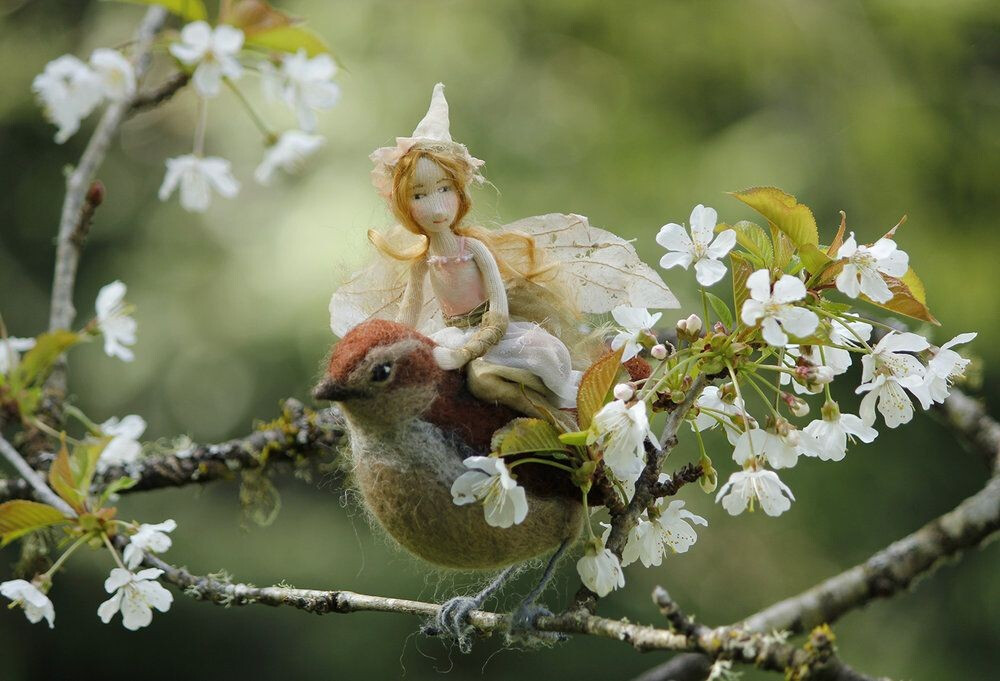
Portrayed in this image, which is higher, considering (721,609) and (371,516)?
(371,516)

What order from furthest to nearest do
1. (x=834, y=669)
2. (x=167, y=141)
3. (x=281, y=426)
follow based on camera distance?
(x=167, y=141)
(x=281, y=426)
(x=834, y=669)

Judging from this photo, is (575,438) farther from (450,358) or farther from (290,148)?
(290,148)

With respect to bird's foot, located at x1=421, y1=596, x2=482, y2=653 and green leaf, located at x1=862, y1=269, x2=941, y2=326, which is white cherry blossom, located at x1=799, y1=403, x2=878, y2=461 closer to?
green leaf, located at x1=862, y1=269, x2=941, y2=326

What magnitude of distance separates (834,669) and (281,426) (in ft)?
2.73

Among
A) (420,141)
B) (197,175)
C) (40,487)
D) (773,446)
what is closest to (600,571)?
(773,446)

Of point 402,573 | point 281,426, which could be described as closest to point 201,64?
point 281,426

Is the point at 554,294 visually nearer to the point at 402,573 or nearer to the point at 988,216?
the point at 402,573

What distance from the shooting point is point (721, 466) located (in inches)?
91.7

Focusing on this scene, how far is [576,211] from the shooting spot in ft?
8.66

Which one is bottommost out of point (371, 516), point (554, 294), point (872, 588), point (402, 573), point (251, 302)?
point (402, 573)

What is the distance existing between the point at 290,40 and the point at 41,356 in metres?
0.45

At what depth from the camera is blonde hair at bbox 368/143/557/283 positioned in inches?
33.7

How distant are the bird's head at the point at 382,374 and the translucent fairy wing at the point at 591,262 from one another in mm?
166

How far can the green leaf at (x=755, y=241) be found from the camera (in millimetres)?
796
